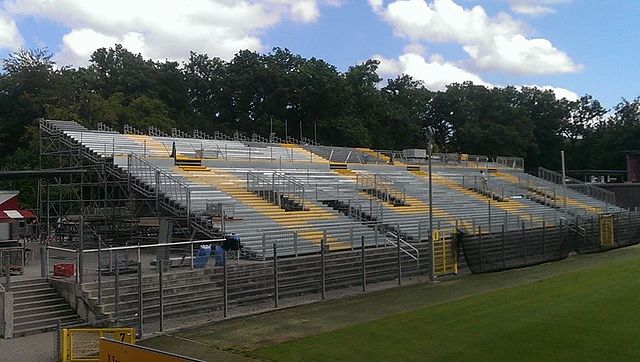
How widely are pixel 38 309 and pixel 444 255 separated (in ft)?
53.0

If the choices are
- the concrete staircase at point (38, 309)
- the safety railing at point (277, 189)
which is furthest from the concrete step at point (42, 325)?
the safety railing at point (277, 189)

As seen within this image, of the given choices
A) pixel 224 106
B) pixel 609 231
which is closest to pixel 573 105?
pixel 224 106

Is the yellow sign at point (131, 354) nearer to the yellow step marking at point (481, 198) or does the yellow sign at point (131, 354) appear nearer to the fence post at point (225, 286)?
the fence post at point (225, 286)

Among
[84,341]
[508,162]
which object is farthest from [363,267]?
[508,162]

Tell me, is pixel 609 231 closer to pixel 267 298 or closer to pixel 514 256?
pixel 514 256

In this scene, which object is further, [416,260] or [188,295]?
[416,260]

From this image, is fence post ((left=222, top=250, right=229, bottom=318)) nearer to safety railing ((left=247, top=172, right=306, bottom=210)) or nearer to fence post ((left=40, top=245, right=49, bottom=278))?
fence post ((left=40, top=245, right=49, bottom=278))

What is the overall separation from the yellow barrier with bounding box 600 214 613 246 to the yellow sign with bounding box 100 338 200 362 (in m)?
34.2

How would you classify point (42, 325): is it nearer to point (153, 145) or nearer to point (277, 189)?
point (277, 189)

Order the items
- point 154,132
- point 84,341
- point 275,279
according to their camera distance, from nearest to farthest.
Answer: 1. point 84,341
2. point 275,279
3. point 154,132

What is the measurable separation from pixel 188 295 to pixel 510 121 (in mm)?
75821

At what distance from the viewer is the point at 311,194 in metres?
33.6

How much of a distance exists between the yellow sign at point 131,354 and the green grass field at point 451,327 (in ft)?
13.6

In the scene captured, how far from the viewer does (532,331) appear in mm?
14680
